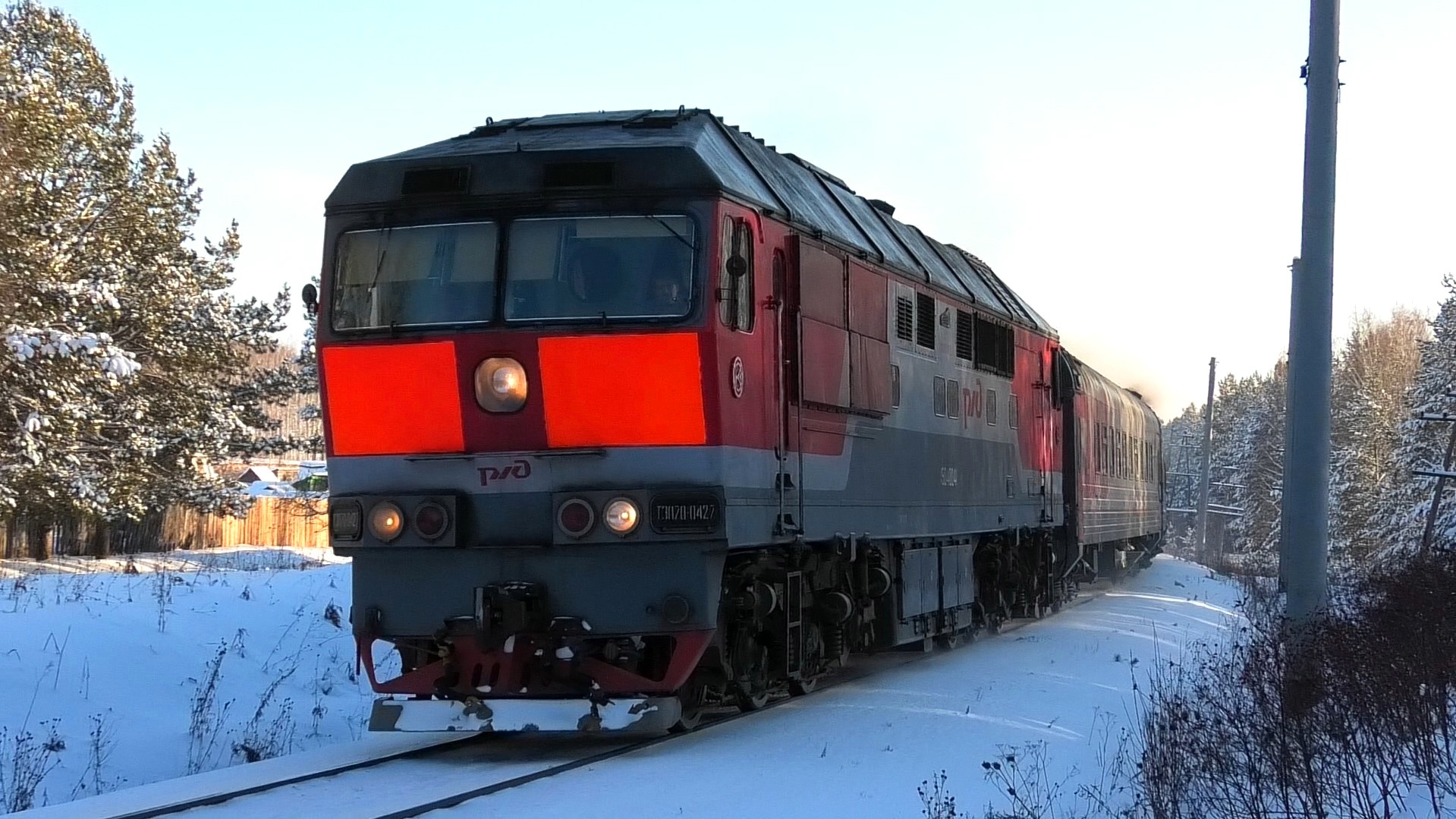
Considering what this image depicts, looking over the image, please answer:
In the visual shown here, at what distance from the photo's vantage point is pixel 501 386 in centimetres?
894

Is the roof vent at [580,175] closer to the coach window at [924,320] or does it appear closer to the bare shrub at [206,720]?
the bare shrub at [206,720]

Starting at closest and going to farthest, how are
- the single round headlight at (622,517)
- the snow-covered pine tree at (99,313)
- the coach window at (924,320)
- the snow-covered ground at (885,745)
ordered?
1. the snow-covered ground at (885,745)
2. the single round headlight at (622,517)
3. the coach window at (924,320)
4. the snow-covered pine tree at (99,313)

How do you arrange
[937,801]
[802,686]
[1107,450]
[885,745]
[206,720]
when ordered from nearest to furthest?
[937,801]
[885,745]
[206,720]
[802,686]
[1107,450]

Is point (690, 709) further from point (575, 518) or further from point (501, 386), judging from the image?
point (501, 386)

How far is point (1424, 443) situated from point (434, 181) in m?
41.2

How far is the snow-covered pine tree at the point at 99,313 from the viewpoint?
27.6m

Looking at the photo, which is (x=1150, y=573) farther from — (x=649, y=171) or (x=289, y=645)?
(x=649, y=171)

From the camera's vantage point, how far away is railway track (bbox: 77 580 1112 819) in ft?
22.8

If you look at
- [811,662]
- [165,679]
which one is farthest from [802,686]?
[165,679]

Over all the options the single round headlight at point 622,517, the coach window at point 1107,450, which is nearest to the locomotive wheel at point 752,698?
the single round headlight at point 622,517

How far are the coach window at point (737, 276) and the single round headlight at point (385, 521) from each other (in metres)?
2.42

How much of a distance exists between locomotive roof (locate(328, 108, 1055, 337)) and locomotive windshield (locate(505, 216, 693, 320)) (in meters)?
0.30

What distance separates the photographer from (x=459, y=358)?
29.6 feet

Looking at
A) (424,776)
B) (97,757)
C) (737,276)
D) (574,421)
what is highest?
(737,276)
